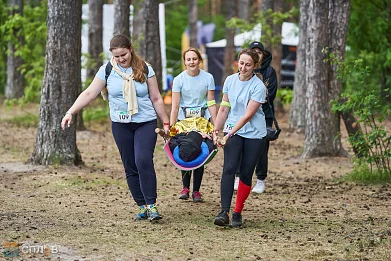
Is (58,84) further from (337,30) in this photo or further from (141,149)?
(337,30)

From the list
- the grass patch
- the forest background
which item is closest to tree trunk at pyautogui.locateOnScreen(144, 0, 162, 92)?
the forest background

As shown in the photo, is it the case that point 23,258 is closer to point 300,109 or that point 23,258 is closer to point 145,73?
point 145,73

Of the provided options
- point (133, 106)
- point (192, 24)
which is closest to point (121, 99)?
point (133, 106)

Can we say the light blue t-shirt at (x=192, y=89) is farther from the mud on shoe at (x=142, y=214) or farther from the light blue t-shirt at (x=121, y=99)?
the mud on shoe at (x=142, y=214)

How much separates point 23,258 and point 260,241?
2.05m

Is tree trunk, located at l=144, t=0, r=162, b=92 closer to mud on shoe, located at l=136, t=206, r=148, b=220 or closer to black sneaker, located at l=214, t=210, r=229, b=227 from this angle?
mud on shoe, located at l=136, t=206, r=148, b=220

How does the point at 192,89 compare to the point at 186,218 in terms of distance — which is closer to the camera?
the point at 186,218

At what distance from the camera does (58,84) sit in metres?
11.5

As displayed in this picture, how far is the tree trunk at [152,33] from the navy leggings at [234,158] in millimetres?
9419

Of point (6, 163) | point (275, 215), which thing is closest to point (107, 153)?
point (6, 163)

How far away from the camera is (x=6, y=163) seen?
12273 mm

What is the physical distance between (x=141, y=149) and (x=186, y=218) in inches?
35.4

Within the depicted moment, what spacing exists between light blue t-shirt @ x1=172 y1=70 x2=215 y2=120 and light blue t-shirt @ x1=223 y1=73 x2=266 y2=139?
113 centimetres

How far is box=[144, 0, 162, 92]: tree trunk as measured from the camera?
16.6 m
